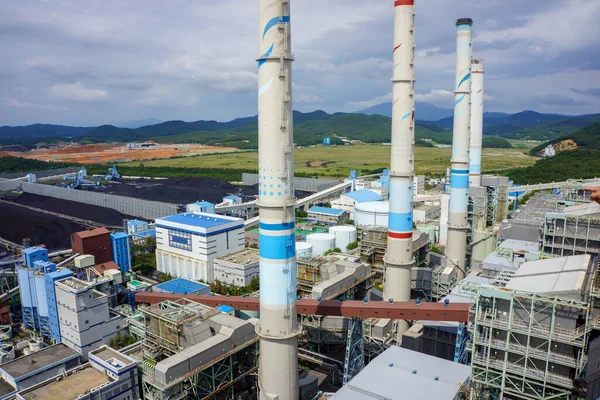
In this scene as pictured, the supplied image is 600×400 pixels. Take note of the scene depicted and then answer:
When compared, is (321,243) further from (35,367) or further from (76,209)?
(76,209)

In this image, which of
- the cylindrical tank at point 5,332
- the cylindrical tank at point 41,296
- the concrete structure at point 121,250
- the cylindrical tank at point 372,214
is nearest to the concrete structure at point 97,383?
the cylindrical tank at point 41,296

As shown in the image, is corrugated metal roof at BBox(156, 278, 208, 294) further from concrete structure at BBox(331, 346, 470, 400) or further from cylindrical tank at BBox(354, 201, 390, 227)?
cylindrical tank at BBox(354, 201, 390, 227)

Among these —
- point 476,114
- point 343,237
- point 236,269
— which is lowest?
point 236,269

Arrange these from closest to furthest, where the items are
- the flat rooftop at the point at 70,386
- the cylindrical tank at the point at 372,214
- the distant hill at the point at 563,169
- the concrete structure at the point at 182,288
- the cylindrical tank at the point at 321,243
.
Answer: the flat rooftop at the point at 70,386 < the concrete structure at the point at 182,288 < the cylindrical tank at the point at 321,243 < the cylindrical tank at the point at 372,214 < the distant hill at the point at 563,169

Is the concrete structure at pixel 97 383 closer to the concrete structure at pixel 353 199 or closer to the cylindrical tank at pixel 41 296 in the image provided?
the cylindrical tank at pixel 41 296

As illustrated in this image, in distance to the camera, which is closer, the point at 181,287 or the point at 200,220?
the point at 181,287

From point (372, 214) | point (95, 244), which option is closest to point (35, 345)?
point (95, 244)
